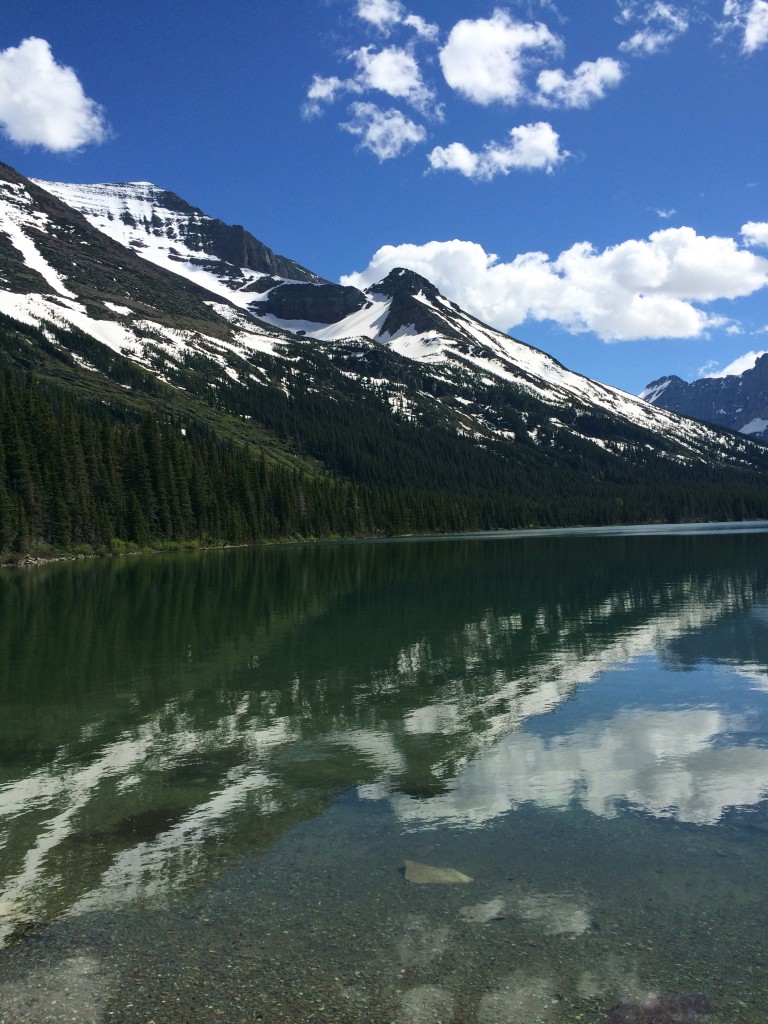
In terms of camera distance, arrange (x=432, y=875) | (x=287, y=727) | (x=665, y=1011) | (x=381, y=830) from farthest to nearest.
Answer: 1. (x=287, y=727)
2. (x=381, y=830)
3. (x=432, y=875)
4. (x=665, y=1011)

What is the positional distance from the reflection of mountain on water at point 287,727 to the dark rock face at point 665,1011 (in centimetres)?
586

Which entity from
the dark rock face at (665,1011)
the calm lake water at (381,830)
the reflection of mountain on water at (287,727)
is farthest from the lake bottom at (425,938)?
the reflection of mountain on water at (287,727)

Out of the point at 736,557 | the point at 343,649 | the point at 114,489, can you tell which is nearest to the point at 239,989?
the point at 343,649

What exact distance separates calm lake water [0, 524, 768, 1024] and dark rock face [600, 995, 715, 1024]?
19 cm

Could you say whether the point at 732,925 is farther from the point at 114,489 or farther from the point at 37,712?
the point at 114,489

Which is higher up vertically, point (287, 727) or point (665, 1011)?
point (287, 727)

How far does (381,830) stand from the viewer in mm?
13484

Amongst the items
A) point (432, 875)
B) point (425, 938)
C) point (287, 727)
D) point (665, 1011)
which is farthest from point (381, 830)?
point (287, 727)

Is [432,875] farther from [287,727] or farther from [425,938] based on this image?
[287,727]

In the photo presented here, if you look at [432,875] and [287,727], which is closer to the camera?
[432,875]

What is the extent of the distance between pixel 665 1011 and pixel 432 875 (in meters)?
4.33

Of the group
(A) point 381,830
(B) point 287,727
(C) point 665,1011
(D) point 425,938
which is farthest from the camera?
(B) point 287,727

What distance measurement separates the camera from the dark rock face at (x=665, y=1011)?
791 cm

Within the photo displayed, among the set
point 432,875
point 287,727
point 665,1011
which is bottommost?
point 665,1011
